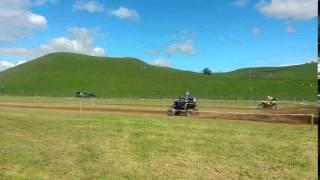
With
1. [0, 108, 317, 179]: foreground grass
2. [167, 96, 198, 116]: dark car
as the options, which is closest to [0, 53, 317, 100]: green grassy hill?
[167, 96, 198, 116]: dark car

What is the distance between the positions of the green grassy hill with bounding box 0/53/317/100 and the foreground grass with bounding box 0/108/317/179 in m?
92.6

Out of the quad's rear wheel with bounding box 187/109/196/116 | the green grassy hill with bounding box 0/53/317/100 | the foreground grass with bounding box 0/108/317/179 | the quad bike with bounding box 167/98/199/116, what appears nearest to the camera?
the foreground grass with bounding box 0/108/317/179

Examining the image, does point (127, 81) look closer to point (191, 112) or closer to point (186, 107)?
point (186, 107)

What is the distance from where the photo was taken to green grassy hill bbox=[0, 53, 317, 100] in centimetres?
12788

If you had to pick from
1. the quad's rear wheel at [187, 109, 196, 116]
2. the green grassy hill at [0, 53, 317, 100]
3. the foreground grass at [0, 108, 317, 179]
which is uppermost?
the green grassy hill at [0, 53, 317, 100]

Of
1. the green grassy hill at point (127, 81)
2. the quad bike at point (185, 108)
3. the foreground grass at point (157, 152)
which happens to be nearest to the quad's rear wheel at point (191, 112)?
the quad bike at point (185, 108)

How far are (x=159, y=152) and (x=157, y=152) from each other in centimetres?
7

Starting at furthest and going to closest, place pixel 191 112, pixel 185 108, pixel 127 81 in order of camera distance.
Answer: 1. pixel 127 81
2. pixel 185 108
3. pixel 191 112

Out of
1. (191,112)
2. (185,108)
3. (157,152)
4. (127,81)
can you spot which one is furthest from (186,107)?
(127,81)

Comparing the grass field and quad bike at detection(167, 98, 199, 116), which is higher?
quad bike at detection(167, 98, 199, 116)

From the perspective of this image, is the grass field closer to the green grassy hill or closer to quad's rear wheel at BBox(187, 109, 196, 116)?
quad's rear wheel at BBox(187, 109, 196, 116)

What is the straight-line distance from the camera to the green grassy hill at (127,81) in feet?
420

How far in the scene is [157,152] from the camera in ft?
55.8

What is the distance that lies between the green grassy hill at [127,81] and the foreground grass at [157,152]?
92601 millimetres
